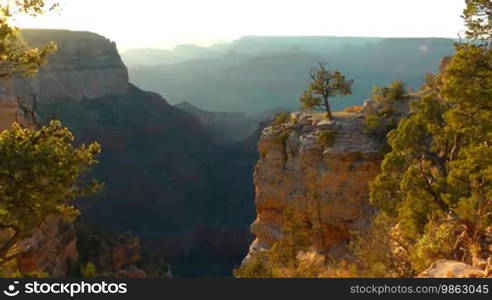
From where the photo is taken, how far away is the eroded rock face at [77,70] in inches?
4761

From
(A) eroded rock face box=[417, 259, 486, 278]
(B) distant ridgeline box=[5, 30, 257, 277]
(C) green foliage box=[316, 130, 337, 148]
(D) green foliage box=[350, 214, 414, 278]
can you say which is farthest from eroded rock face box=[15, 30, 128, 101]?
(A) eroded rock face box=[417, 259, 486, 278]

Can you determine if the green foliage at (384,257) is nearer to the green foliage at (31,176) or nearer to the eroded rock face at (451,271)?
the eroded rock face at (451,271)

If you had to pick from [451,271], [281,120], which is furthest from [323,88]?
[451,271]

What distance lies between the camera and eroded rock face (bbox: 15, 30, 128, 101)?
397ft

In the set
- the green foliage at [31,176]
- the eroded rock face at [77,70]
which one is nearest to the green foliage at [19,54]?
the green foliage at [31,176]

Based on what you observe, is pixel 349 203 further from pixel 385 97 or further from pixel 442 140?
pixel 442 140

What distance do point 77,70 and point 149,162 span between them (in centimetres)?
3100

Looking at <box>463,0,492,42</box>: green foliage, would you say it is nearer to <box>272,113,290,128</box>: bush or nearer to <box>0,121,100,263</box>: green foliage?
<box>0,121,100,263</box>: green foliage

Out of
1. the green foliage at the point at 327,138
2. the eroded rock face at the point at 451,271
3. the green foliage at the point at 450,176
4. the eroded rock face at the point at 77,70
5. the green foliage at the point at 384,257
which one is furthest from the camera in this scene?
the eroded rock face at the point at 77,70

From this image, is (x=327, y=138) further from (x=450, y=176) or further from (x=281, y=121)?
(x=450, y=176)

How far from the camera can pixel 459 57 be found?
1783 centimetres

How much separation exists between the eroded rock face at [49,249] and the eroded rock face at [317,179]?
1874 cm

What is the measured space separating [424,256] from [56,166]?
1379 centimetres

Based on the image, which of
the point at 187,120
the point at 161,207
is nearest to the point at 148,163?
the point at 161,207
